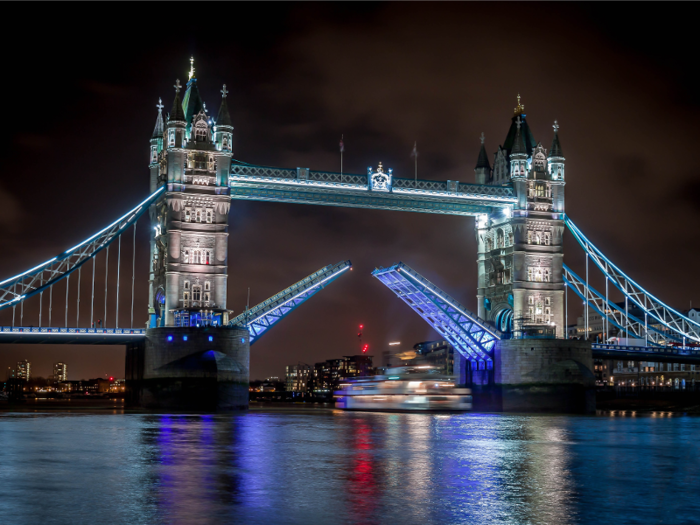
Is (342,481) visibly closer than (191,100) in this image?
Yes

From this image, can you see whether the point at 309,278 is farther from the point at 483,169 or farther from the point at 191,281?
the point at 483,169

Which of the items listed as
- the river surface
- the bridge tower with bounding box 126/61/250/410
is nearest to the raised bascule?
the bridge tower with bounding box 126/61/250/410

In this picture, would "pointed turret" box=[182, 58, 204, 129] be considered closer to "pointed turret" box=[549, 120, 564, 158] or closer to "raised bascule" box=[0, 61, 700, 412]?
"raised bascule" box=[0, 61, 700, 412]

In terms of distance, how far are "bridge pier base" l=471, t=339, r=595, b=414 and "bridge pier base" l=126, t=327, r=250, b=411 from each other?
17.6 metres

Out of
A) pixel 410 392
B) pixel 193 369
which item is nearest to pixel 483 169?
pixel 410 392

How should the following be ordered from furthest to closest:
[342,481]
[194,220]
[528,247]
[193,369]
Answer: [528,247] < [194,220] < [193,369] < [342,481]

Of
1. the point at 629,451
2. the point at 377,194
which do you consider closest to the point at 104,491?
the point at 629,451

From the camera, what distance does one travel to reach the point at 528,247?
2427 inches

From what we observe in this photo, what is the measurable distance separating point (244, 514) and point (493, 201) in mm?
51413

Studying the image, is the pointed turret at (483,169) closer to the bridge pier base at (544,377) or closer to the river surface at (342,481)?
the bridge pier base at (544,377)

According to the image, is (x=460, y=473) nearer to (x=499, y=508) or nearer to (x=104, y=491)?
(x=499, y=508)

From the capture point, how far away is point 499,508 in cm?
1194

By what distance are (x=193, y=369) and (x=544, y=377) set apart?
2220cm

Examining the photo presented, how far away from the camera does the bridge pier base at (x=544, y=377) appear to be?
57.0 meters
